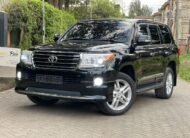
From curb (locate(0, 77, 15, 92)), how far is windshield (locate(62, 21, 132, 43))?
7.23 ft

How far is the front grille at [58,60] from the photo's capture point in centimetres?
761

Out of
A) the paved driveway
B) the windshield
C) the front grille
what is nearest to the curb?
the paved driveway

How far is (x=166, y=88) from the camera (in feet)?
34.3

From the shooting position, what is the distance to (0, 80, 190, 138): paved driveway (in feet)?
22.2

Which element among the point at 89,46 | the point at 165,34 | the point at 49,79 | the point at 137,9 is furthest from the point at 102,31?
the point at 137,9

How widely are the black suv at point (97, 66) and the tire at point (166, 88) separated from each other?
53 centimetres

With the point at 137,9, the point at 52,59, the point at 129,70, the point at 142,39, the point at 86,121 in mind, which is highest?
the point at 137,9

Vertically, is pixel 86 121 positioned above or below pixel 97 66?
below

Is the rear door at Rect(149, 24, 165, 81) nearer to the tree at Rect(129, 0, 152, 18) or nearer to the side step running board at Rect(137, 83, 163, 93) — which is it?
the side step running board at Rect(137, 83, 163, 93)

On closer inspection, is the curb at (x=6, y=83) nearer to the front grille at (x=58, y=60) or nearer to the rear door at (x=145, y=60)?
the front grille at (x=58, y=60)

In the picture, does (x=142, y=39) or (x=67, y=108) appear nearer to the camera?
(x=67, y=108)

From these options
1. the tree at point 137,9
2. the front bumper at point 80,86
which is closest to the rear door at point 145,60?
the front bumper at point 80,86

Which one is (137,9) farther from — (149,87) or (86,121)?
(86,121)

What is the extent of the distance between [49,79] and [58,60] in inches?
14.9
